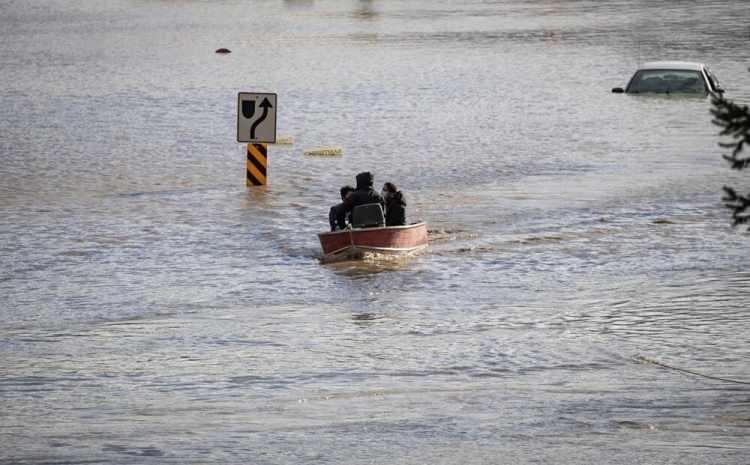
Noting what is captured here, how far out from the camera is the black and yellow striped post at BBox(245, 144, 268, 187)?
3425 centimetres

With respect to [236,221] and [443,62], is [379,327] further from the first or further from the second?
[443,62]

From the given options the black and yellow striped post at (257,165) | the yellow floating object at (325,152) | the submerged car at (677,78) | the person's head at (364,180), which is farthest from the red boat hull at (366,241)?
the submerged car at (677,78)

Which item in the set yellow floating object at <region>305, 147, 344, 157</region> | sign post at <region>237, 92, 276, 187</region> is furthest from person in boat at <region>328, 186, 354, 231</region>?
yellow floating object at <region>305, 147, 344, 157</region>

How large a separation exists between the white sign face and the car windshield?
1805cm

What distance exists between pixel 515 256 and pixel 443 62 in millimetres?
45528

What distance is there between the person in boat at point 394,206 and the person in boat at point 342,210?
23.9 inches

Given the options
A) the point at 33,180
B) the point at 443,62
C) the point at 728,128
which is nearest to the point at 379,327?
the point at 728,128

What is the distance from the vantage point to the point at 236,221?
31.8 meters

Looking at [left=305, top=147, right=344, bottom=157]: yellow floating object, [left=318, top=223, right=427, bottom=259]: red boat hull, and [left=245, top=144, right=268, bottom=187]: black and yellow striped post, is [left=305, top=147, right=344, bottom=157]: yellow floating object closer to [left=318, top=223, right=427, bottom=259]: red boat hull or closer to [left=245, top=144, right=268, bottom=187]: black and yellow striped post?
[left=245, top=144, right=268, bottom=187]: black and yellow striped post

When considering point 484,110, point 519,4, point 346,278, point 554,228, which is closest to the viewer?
point 346,278

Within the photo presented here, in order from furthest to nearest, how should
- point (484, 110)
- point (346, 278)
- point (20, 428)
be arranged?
point (484, 110) → point (346, 278) → point (20, 428)

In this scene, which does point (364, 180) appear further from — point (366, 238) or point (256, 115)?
point (256, 115)

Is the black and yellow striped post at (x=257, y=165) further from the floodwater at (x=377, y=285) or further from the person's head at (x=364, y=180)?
the person's head at (x=364, y=180)

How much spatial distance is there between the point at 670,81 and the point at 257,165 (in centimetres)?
1664
